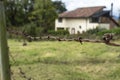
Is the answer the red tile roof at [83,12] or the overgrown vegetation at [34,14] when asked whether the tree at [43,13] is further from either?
the red tile roof at [83,12]

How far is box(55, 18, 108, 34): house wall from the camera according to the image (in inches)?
1375

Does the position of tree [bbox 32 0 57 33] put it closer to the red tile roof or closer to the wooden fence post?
the red tile roof

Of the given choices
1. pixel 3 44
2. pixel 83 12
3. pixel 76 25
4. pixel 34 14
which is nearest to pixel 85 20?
pixel 83 12

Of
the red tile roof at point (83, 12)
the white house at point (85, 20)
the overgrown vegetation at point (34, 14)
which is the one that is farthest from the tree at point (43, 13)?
the red tile roof at point (83, 12)

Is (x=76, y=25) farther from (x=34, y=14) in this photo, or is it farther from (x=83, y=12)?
(x=34, y=14)

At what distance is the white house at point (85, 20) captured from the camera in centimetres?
3406

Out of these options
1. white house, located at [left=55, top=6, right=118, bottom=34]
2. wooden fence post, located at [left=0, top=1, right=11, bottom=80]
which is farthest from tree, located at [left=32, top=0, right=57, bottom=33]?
wooden fence post, located at [left=0, top=1, right=11, bottom=80]

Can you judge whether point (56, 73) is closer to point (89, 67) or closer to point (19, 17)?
point (89, 67)

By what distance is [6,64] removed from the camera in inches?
50.6

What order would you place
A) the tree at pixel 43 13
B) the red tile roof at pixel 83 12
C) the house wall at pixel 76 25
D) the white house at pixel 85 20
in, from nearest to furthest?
the tree at pixel 43 13
the white house at pixel 85 20
the house wall at pixel 76 25
the red tile roof at pixel 83 12

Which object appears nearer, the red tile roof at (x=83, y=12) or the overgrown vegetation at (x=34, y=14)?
the overgrown vegetation at (x=34, y=14)

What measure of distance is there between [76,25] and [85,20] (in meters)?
2.10

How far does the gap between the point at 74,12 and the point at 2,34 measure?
37.6 m

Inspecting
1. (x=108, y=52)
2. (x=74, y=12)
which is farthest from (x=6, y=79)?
(x=74, y=12)
